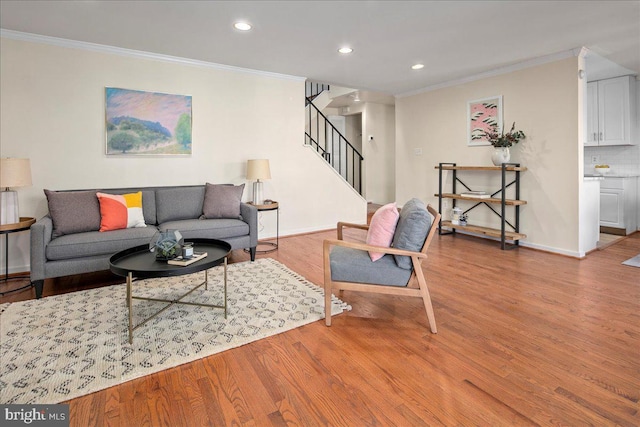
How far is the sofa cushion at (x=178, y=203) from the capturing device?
165 inches

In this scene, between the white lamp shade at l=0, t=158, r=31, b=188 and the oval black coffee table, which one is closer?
the oval black coffee table

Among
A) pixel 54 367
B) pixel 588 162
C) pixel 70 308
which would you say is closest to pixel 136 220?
pixel 70 308

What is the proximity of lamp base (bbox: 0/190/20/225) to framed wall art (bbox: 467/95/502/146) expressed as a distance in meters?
5.75

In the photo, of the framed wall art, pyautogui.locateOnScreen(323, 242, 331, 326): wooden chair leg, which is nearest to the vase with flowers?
the framed wall art

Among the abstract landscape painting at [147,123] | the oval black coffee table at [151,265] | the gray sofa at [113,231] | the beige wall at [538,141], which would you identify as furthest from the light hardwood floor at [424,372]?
the abstract landscape painting at [147,123]

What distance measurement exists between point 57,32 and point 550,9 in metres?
4.77

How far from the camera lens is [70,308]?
2828 mm

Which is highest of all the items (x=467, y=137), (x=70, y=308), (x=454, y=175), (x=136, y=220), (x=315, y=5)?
(x=315, y=5)

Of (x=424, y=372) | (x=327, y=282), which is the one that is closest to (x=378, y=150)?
(x=327, y=282)

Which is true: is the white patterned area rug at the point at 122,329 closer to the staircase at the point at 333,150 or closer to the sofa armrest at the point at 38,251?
the sofa armrest at the point at 38,251

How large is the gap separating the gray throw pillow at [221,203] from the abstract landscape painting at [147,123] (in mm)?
798

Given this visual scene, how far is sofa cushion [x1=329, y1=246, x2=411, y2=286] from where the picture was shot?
2545 mm

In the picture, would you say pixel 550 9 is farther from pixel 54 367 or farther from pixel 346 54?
pixel 54 367

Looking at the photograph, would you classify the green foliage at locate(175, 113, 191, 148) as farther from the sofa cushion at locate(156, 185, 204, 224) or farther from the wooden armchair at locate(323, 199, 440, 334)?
the wooden armchair at locate(323, 199, 440, 334)
